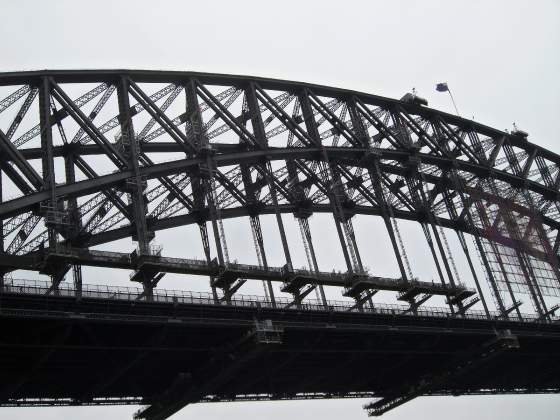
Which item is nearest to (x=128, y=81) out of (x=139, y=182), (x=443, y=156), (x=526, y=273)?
(x=139, y=182)

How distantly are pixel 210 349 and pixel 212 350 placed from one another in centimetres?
18

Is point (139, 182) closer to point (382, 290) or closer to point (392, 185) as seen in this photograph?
point (382, 290)

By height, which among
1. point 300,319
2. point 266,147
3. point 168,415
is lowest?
point 168,415

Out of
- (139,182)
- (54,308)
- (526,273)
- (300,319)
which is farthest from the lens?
(526,273)

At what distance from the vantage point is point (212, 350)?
56.2 meters

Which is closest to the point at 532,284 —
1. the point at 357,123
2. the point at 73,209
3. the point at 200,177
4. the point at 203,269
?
the point at 357,123

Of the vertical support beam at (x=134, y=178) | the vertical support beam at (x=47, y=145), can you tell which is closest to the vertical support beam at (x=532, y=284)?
the vertical support beam at (x=134, y=178)

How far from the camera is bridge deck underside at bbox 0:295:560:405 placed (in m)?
48.8

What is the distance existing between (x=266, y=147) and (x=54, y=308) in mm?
23392

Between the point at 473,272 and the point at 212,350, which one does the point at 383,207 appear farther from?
the point at 212,350

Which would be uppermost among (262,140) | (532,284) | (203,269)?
(262,140)

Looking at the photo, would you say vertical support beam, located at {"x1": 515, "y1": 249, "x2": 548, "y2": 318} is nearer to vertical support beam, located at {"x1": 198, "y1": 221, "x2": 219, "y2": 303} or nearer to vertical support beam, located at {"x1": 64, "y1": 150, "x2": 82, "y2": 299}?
vertical support beam, located at {"x1": 198, "y1": 221, "x2": 219, "y2": 303}

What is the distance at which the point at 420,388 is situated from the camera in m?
73.5

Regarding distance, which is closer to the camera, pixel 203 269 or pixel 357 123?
pixel 203 269
